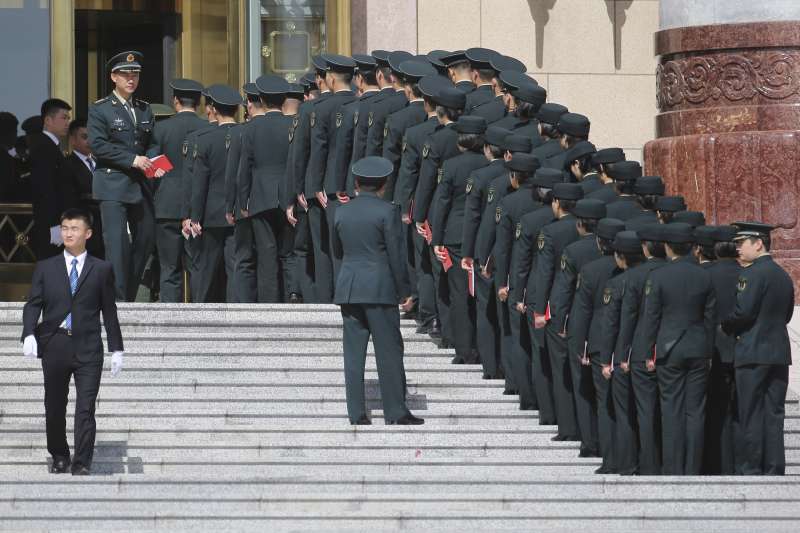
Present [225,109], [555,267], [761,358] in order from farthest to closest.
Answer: [225,109], [555,267], [761,358]

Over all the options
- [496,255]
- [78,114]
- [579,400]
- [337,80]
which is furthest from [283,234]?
[78,114]

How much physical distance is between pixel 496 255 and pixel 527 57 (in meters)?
7.47

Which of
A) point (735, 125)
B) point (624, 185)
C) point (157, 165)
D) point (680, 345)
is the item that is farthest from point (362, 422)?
point (735, 125)

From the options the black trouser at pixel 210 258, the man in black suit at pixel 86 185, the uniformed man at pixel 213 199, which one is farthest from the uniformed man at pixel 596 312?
the man in black suit at pixel 86 185

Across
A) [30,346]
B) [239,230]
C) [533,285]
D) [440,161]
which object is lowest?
[30,346]

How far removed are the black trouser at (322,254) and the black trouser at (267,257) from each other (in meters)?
0.43

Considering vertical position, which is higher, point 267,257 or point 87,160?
point 87,160

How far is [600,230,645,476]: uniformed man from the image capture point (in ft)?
46.0

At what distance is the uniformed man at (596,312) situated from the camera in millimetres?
14250

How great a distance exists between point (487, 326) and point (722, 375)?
1.94 metres

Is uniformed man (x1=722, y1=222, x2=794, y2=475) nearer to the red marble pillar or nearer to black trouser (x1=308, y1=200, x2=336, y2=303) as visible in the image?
the red marble pillar

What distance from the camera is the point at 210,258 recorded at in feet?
58.3

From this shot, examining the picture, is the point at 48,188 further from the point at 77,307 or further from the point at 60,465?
the point at 60,465

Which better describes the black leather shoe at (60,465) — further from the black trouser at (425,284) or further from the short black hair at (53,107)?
the short black hair at (53,107)
